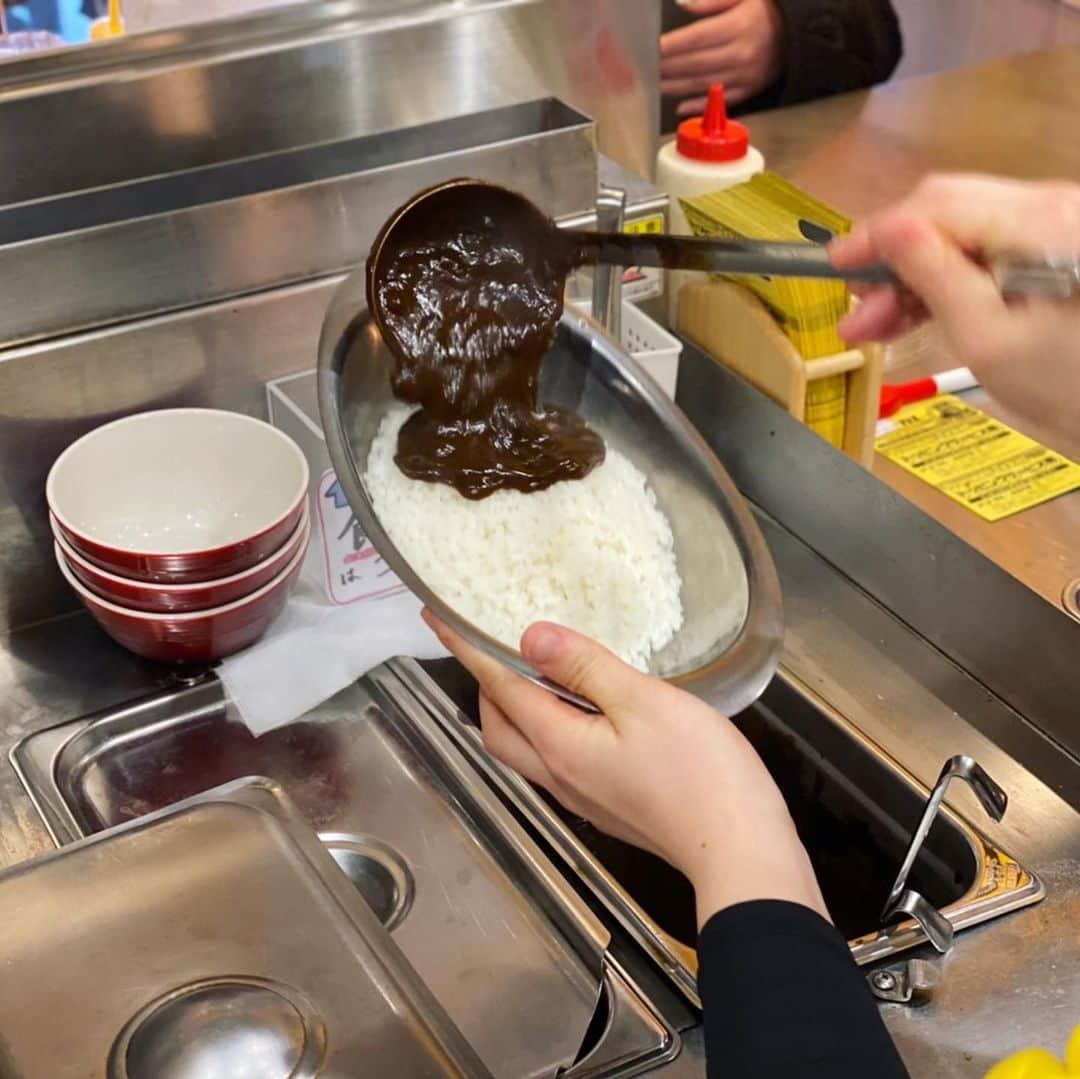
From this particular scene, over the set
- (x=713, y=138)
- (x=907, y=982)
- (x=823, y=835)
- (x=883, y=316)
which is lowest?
(x=823, y=835)

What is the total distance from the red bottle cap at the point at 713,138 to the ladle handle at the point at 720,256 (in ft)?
2.25

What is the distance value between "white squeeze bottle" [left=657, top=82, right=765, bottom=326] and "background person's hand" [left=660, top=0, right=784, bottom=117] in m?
0.74

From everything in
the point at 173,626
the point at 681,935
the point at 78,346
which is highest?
the point at 78,346

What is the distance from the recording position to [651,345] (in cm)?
157

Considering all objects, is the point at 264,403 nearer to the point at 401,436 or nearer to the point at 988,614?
the point at 401,436

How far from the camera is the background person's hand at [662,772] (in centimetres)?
89

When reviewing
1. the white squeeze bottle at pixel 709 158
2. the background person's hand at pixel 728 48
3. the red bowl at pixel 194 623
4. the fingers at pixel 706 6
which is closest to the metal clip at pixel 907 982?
the red bowl at pixel 194 623

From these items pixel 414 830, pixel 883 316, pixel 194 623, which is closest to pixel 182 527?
pixel 194 623

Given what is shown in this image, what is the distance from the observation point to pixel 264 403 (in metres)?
1.50

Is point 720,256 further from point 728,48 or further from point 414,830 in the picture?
point 728,48

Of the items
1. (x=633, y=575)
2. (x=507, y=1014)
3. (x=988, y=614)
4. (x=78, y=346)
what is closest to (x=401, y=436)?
(x=633, y=575)

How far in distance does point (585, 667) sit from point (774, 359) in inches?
28.3

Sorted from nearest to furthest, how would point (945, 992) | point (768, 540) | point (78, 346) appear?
point (945, 992), point (78, 346), point (768, 540)

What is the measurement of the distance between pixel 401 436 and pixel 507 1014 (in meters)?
0.49
